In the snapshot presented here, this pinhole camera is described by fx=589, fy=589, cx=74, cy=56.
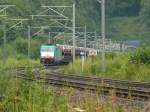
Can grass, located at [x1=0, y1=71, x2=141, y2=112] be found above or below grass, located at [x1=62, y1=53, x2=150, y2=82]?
above

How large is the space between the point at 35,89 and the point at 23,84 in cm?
86

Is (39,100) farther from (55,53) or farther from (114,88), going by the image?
(55,53)

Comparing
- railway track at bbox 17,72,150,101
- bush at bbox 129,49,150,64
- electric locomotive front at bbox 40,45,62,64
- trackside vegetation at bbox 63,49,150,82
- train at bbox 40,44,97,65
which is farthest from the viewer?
train at bbox 40,44,97,65

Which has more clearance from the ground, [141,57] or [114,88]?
[141,57]

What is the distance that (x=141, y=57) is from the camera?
3862 centimetres

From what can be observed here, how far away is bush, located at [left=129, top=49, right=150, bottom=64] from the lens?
3810 cm

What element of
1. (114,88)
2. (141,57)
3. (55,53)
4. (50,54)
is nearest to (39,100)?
(114,88)

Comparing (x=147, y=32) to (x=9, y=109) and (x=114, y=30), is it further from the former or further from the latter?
(x=9, y=109)

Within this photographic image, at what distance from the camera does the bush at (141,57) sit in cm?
3810

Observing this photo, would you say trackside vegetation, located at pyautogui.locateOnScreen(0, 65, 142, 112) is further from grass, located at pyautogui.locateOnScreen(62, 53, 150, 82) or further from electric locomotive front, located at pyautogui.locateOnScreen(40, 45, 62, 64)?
electric locomotive front, located at pyautogui.locateOnScreen(40, 45, 62, 64)

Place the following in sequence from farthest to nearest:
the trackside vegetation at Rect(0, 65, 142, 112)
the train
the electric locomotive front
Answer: the train
the electric locomotive front
the trackside vegetation at Rect(0, 65, 142, 112)

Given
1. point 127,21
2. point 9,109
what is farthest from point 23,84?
point 127,21

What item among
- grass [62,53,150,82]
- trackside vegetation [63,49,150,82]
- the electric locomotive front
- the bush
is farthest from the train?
the bush

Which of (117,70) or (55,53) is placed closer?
(117,70)
